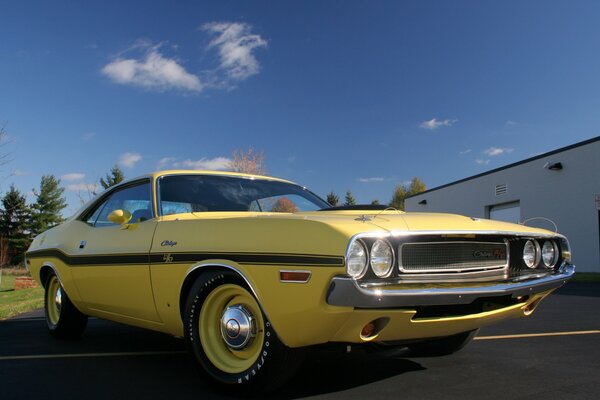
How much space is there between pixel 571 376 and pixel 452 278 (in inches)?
50.6

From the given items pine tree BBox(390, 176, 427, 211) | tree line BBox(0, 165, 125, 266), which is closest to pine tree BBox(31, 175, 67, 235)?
tree line BBox(0, 165, 125, 266)

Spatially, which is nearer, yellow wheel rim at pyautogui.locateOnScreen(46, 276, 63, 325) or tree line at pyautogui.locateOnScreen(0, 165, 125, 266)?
yellow wheel rim at pyautogui.locateOnScreen(46, 276, 63, 325)

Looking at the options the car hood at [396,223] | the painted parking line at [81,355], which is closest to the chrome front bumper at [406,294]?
the car hood at [396,223]

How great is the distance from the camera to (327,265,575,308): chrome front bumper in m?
2.47

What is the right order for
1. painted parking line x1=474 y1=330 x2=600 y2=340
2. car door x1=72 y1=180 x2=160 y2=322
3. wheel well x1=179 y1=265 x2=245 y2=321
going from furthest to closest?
painted parking line x1=474 y1=330 x2=600 y2=340 < car door x1=72 y1=180 x2=160 y2=322 < wheel well x1=179 y1=265 x2=245 y2=321

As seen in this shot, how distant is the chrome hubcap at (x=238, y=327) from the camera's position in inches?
116

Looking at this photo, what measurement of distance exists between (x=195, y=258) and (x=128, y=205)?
5.37 feet

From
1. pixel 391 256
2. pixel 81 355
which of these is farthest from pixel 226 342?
pixel 81 355

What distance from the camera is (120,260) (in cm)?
388

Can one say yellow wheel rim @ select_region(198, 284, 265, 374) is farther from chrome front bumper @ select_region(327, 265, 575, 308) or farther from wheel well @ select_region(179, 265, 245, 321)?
chrome front bumper @ select_region(327, 265, 575, 308)

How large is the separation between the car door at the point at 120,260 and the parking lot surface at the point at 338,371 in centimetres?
45

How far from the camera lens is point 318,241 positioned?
2576 mm

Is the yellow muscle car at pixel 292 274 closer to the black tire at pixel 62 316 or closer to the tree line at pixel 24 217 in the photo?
the black tire at pixel 62 316

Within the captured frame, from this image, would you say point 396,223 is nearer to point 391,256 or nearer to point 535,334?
point 391,256
